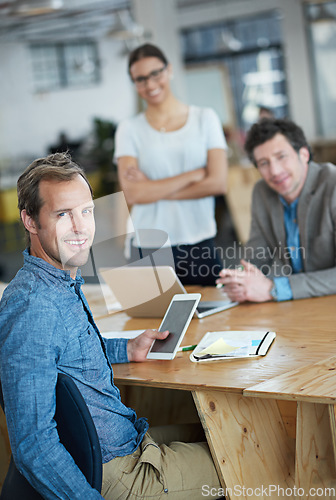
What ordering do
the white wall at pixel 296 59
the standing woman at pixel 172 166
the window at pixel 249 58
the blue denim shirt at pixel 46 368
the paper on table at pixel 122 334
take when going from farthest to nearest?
the window at pixel 249 58 < the white wall at pixel 296 59 < the standing woman at pixel 172 166 < the paper on table at pixel 122 334 < the blue denim shirt at pixel 46 368

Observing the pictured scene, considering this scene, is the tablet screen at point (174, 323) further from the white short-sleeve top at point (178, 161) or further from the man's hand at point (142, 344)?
the white short-sleeve top at point (178, 161)

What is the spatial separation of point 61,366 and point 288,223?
1368mm

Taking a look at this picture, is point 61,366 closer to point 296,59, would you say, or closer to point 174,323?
point 174,323

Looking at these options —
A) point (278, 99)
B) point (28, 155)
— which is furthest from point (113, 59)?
point (278, 99)

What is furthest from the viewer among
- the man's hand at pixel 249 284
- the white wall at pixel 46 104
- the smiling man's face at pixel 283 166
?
the white wall at pixel 46 104

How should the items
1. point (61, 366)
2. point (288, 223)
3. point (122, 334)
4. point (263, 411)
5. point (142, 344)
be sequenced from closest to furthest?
point (61, 366)
point (263, 411)
point (142, 344)
point (122, 334)
point (288, 223)

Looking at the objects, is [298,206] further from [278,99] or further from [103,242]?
[278,99]

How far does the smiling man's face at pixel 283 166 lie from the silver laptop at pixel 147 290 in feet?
1.63

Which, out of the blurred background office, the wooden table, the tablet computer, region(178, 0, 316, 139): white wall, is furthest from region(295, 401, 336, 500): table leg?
region(178, 0, 316, 139): white wall

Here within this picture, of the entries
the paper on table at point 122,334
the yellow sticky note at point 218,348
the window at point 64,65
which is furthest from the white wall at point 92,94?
the yellow sticky note at point 218,348

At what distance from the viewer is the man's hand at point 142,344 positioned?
6.05 feet

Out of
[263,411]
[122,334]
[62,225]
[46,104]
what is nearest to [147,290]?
[122,334]

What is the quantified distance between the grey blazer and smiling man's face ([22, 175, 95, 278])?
0.97m

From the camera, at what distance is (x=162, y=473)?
1.57m
